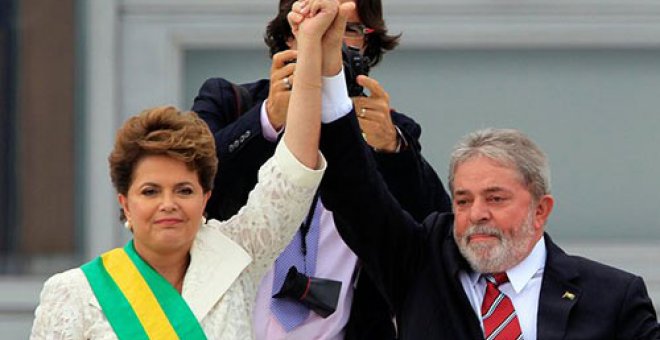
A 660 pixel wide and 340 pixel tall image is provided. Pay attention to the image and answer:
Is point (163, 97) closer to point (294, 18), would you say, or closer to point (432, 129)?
point (432, 129)

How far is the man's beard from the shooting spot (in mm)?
4277

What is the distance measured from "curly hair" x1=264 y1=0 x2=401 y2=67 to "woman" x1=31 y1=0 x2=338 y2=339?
56cm

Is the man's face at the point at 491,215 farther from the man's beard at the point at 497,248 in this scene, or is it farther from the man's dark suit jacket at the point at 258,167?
the man's dark suit jacket at the point at 258,167

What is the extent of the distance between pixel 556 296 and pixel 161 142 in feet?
3.55

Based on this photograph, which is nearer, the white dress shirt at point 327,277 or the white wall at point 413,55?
the white dress shirt at point 327,277

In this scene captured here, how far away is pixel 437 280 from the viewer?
4.34m

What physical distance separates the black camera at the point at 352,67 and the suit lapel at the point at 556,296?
63 centimetres

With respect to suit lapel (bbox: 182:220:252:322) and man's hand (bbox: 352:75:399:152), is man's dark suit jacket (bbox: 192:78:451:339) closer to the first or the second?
man's hand (bbox: 352:75:399:152)

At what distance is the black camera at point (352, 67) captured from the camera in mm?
4273

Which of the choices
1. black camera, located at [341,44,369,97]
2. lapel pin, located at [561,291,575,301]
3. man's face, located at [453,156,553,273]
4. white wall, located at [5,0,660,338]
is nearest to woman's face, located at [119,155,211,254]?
black camera, located at [341,44,369,97]

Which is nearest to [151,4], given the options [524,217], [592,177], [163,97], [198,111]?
[163,97]

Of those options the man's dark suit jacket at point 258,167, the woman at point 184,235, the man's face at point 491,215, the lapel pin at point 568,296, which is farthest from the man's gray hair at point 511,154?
the woman at point 184,235

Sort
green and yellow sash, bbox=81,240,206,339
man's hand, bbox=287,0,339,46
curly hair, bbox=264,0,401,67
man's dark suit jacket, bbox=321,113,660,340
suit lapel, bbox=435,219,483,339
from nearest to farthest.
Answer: green and yellow sash, bbox=81,240,206,339, man's hand, bbox=287,0,339,46, man's dark suit jacket, bbox=321,113,660,340, suit lapel, bbox=435,219,483,339, curly hair, bbox=264,0,401,67

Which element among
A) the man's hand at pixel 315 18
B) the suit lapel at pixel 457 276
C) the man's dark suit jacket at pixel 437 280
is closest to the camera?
the man's hand at pixel 315 18
